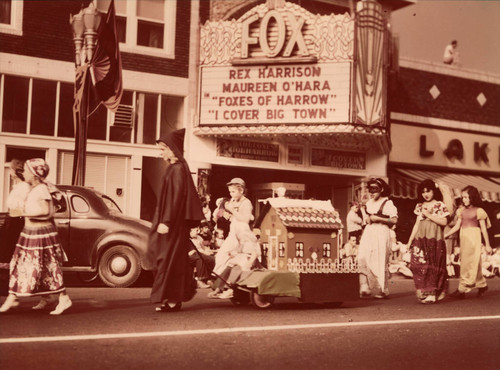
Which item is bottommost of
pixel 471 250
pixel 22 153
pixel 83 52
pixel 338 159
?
pixel 471 250

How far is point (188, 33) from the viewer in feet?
80.0

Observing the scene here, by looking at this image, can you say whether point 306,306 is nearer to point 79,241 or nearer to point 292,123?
point 79,241

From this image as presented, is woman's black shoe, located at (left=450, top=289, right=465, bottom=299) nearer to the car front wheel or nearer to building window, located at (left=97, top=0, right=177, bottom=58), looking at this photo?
the car front wheel

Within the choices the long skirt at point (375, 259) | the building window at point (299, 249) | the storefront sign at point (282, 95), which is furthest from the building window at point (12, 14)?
the building window at point (299, 249)

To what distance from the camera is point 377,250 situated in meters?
13.1

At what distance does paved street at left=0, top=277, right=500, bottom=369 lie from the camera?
267 inches

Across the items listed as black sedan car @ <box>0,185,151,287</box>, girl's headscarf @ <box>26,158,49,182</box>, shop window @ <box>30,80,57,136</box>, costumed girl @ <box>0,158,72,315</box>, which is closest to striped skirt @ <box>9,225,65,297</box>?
costumed girl @ <box>0,158,72,315</box>

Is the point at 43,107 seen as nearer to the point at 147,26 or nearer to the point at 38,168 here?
the point at 147,26

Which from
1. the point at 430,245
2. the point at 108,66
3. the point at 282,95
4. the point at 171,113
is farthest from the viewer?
the point at 171,113

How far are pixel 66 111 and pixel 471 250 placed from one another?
11.8m

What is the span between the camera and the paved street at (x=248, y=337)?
6.79 m

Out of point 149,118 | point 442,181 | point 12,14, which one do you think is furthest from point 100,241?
point 442,181

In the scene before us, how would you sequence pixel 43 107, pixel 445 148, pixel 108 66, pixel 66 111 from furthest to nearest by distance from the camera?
pixel 445 148 < pixel 66 111 < pixel 43 107 < pixel 108 66

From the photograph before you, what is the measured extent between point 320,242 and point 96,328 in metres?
3.81
